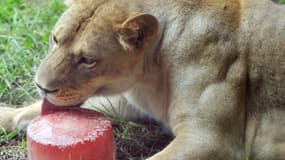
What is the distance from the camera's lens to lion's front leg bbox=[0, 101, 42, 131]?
3.57 meters

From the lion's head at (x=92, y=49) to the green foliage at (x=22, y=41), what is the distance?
82 centimetres

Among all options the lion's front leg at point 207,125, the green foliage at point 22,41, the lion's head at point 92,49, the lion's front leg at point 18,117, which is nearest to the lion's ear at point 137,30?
the lion's head at point 92,49

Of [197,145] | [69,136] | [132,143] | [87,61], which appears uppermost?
[87,61]

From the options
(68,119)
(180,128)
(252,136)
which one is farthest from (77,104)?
(252,136)

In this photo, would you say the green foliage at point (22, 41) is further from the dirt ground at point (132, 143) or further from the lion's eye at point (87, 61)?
the lion's eye at point (87, 61)

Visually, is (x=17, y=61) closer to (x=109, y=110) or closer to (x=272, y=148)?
(x=109, y=110)

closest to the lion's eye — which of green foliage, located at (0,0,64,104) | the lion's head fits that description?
the lion's head

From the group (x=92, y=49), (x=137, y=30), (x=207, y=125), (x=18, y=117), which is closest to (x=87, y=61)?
(x=92, y=49)

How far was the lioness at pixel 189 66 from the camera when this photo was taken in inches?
122

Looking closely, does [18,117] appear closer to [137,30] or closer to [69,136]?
[69,136]

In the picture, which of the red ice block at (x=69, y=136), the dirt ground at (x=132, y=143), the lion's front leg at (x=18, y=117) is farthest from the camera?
the lion's front leg at (x=18, y=117)

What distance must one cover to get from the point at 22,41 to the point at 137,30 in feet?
4.62

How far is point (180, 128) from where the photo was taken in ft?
10.4

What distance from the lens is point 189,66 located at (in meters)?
3.16
